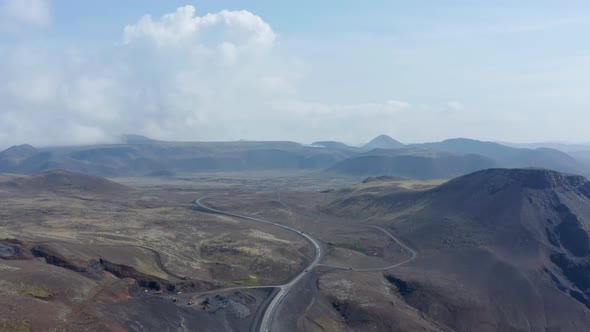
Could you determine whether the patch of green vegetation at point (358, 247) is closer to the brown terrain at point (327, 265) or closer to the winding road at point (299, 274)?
the brown terrain at point (327, 265)

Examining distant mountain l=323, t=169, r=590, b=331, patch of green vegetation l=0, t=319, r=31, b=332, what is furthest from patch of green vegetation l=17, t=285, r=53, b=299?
distant mountain l=323, t=169, r=590, b=331

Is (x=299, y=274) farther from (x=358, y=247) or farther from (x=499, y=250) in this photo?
(x=499, y=250)

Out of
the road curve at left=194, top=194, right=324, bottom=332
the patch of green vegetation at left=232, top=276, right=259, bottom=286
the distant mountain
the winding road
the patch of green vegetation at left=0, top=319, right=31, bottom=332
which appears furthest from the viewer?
the patch of green vegetation at left=232, top=276, right=259, bottom=286

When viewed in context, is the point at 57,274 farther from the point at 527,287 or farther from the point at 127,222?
the point at 527,287

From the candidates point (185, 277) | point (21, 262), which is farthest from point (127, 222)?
point (21, 262)

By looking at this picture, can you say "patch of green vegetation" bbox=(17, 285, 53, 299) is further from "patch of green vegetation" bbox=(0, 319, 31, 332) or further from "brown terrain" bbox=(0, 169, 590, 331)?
"patch of green vegetation" bbox=(0, 319, 31, 332)

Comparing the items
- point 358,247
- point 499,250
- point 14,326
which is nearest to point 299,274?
point 358,247

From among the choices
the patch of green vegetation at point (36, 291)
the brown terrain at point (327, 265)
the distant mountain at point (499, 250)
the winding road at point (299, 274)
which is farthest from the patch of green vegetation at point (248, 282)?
the patch of green vegetation at point (36, 291)
